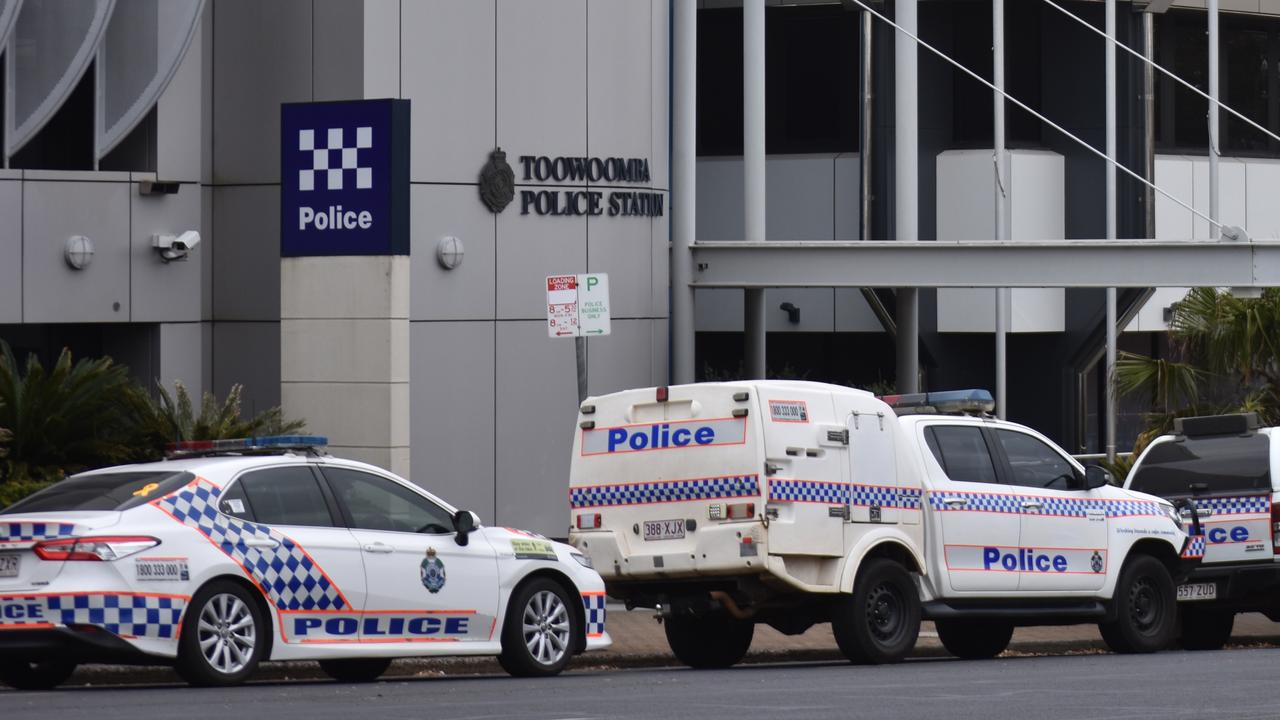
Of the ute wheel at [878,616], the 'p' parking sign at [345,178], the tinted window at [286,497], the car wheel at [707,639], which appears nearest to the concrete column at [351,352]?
the 'p' parking sign at [345,178]

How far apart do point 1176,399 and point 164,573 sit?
14208 mm

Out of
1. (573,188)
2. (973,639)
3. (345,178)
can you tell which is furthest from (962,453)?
(573,188)

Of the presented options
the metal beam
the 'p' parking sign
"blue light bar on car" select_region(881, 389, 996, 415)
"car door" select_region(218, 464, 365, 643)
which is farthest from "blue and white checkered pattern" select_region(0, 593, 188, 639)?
the metal beam

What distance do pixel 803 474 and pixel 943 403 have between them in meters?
1.91

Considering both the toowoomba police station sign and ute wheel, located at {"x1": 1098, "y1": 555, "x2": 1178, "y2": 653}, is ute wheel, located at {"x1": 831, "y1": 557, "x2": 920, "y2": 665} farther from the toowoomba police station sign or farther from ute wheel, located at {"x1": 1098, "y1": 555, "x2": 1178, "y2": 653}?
the toowoomba police station sign

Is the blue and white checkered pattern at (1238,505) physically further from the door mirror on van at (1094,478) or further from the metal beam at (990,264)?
the metal beam at (990,264)

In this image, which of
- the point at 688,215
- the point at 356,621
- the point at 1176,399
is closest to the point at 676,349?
the point at 688,215

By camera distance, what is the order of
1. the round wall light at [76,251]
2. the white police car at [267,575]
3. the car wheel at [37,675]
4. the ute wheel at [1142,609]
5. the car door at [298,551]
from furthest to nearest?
the round wall light at [76,251] → the ute wheel at [1142,609] → the car wheel at [37,675] → the car door at [298,551] → the white police car at [267,575]

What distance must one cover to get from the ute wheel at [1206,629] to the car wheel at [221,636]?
8.70m

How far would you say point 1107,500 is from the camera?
1658 centimetres

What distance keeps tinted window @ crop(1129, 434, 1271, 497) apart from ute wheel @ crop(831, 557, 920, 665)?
374cm

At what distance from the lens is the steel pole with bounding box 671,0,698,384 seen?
23953 mm

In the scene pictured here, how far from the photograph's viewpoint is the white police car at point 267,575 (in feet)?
39.7

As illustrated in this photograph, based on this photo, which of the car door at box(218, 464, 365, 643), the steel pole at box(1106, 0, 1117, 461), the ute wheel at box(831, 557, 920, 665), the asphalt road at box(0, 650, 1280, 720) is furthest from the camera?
the steel pole at box(1106, 0, 1117, 461)
